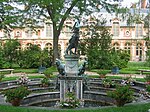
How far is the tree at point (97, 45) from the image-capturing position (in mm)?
27663

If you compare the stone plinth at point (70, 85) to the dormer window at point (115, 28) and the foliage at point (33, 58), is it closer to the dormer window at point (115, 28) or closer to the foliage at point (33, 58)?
the foliage at point (33, 58)

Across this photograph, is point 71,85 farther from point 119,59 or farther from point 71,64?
point 119,59

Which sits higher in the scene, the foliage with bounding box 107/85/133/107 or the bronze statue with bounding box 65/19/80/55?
the bronze statue with bounding box 65/19/80/55

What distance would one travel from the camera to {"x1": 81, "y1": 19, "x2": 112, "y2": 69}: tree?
27.7 metres

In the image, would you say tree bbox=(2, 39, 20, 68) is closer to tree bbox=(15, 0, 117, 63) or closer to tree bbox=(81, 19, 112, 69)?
tree bbox=(15, 0, 117, 63)

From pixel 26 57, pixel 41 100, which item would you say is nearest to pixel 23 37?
pixel 26 57

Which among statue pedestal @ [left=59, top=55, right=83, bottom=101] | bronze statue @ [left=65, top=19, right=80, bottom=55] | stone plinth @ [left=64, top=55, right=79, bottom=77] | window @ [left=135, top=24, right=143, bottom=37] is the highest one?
window @ [left=135, top=24, right=143, bottom=37]

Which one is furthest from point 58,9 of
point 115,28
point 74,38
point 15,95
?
point 115,28

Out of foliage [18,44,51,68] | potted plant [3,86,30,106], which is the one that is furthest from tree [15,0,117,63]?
potted plant [3,86,30,106]

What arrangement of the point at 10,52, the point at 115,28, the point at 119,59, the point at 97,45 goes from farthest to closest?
the point at 115,28
the point at 97,45
the point at 10,52
the point at 119,59

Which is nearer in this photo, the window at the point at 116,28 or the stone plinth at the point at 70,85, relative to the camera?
the stone plinth at the point at 70,85

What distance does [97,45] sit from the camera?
29906mm

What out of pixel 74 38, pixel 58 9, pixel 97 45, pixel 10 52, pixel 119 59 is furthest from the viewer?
pixel 97 45

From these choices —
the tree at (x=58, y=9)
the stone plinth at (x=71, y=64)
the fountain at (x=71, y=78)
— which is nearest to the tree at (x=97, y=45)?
the tree at (x=58, y=9)
